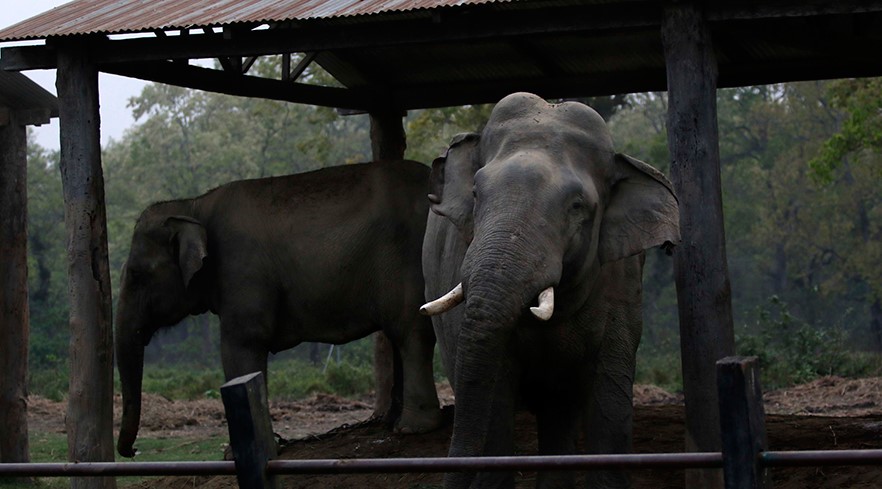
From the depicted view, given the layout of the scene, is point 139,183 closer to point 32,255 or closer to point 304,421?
point 32,255

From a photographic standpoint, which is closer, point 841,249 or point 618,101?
point 618,101

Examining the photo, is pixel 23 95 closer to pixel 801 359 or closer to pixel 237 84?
pixel 237 84

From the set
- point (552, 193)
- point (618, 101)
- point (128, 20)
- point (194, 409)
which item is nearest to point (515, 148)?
point (552, 193)

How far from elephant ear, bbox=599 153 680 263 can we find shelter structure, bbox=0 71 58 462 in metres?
5.96

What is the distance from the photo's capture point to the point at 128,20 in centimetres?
865

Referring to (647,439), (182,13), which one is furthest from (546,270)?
(647,439)

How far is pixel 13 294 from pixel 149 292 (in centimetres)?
125

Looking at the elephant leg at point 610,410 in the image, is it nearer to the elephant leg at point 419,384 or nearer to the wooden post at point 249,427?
the wooden post at point 249,427

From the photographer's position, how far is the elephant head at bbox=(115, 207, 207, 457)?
10672 mm

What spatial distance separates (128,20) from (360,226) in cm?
264

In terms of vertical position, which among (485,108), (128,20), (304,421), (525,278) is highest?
(485,108)

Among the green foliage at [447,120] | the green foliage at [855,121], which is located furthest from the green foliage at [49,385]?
the green foliage at [855,121]

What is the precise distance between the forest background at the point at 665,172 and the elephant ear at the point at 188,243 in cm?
1127

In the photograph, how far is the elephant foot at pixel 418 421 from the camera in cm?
1010
